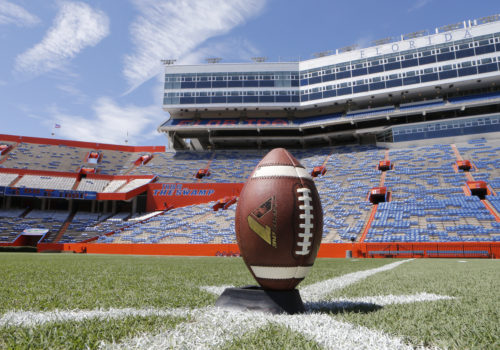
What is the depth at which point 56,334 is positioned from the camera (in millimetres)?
2414

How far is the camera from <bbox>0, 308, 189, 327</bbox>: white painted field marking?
281 cm

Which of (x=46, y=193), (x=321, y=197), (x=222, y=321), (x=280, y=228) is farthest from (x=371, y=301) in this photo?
(x=46, y=193)

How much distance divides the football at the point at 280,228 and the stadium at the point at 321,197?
52cm

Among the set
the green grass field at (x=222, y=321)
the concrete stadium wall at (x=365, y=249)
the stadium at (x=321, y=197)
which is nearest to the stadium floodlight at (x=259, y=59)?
the stadium at (x=321, y=197)

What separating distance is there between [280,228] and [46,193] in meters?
32.5

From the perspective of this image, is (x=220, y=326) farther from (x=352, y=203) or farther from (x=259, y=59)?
(x=259, y=59)

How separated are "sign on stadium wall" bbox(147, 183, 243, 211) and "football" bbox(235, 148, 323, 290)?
28.4m

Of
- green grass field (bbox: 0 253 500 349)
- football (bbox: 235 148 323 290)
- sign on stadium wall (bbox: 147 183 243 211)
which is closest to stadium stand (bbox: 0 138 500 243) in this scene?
sign on stadium wall (bbox: 147 183 243 211)

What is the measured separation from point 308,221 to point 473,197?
23.4 metres

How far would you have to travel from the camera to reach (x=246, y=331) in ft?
8.48

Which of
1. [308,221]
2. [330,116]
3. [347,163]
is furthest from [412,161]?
[308,221]

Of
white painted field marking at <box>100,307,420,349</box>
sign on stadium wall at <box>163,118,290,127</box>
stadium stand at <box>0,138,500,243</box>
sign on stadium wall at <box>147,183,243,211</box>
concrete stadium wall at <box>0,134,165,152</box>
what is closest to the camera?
white painted field marking at <box>100,307,420,349</box>

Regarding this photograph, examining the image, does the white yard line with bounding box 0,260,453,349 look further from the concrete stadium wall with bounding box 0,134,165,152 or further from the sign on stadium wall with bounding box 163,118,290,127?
the concrete stadium wall with bounding box 0,134,165,152

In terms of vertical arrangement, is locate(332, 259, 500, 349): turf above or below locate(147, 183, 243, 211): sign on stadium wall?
below
